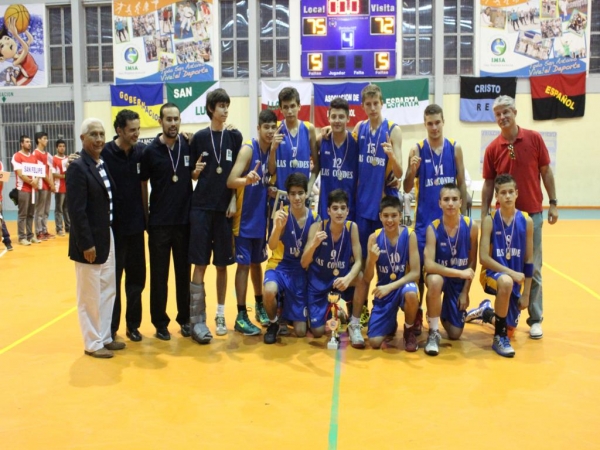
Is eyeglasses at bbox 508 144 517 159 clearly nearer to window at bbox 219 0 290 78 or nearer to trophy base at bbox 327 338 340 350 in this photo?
trophy base at bbox 327 338 340 350

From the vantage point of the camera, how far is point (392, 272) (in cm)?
466

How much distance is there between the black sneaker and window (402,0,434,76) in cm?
1349

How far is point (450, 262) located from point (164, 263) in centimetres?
238

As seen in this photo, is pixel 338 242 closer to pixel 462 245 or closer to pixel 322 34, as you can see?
pixel 462 245

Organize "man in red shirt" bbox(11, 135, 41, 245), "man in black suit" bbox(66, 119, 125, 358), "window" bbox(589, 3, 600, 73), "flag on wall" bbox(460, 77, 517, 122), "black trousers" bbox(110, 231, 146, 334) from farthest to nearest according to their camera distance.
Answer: "flag on wall" bbox(460, 77, 517, 122) → "window" bbox(589, 3, 600, 73) → "man in red shirt" bbox(11, 135, 41, 245) → "black trousers" bbox(110, 231, 146, 334) → "man in black suit" bbox(66, 119, 125, 358)

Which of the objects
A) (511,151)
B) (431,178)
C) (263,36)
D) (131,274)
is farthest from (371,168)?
(263,36)

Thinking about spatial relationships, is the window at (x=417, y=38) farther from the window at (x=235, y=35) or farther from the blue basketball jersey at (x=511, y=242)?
the blue basketball jersey at (x=511, y=242)

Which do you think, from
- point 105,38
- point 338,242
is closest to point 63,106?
point 105,38

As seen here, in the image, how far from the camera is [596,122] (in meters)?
16.5

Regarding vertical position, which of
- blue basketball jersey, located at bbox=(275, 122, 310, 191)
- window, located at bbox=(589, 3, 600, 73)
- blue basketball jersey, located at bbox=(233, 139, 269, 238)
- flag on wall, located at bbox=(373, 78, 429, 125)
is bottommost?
blue basketball jersey, located at bbox=(233, 139, 269, 238)

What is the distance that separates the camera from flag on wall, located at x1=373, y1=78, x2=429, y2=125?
53.6 ft

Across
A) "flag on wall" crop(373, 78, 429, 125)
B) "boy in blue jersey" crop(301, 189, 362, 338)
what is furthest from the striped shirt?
"flag on wall" crop(373, 78, 429, 125)

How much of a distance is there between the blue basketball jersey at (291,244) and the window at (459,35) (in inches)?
531

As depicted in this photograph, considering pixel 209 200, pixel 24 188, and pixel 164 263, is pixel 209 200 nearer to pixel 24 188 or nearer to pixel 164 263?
pixel 164 263
